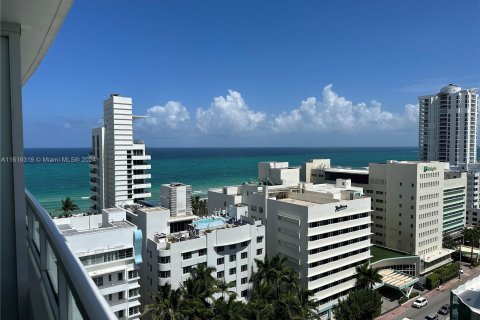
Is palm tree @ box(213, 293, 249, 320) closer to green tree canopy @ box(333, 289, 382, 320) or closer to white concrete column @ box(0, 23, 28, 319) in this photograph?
green tree canopy @ box(333, 289, 382, 320)

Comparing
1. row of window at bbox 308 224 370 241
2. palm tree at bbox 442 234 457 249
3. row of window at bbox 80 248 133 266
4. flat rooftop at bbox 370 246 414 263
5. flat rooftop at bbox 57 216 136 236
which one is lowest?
palm tree at bbox 442 234 457 249

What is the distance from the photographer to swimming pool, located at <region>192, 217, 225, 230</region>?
20.8m

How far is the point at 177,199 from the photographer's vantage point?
23516 mm

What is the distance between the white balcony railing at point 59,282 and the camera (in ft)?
3.57

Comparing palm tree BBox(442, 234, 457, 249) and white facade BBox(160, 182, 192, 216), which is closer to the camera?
white facade BBox(160, 182, 192, 216)

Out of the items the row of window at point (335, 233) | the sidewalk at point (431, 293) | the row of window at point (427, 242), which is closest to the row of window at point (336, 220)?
the row of window at point (335, 233)

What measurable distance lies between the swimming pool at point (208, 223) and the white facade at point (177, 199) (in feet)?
9.46

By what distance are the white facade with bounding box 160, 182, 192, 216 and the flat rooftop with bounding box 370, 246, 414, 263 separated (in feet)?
52.6

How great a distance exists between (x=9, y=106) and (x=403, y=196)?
111ft

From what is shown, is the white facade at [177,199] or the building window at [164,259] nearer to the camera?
the building window at [164,259]

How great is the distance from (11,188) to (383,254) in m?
31.8

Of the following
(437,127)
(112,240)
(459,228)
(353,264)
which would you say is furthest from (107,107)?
(437,127)

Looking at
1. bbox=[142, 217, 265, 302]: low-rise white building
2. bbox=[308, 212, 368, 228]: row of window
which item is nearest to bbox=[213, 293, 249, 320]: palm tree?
bbox=[142, 217, 265, 302]: low-rise white building

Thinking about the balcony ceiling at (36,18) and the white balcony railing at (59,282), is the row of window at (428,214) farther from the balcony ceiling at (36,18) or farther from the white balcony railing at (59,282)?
the balcony ceiling at (36,18)
